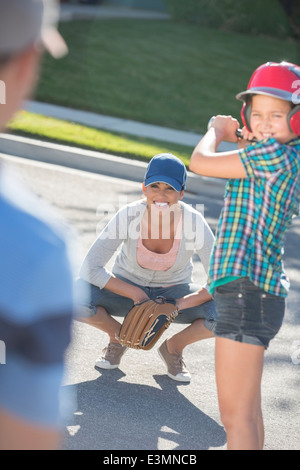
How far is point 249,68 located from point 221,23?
6.38 metres

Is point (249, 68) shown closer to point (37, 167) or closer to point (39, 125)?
point (39, 125)

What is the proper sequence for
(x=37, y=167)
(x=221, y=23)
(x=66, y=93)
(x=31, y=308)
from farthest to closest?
(x=221, y=23), (x=66, y=93), (x=37, y=167), (x=31, y=308)

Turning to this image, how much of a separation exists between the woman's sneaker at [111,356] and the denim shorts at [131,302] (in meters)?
0.19

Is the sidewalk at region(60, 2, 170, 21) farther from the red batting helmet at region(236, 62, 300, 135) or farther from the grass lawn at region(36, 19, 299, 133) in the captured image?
the red batting helmet at region(236, 62, 300, 135)

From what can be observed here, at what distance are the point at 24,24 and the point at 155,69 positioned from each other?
1566 cm

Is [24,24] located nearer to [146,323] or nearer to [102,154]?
[146,323]

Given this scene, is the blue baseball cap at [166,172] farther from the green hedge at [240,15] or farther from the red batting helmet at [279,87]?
the green hedge at [240,15]

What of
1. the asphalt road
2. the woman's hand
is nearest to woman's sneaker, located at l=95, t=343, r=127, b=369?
the asphalt road

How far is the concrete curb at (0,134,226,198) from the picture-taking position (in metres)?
9.47

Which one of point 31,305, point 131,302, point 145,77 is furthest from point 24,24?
point 145,77

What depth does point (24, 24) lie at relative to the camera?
1149mm
